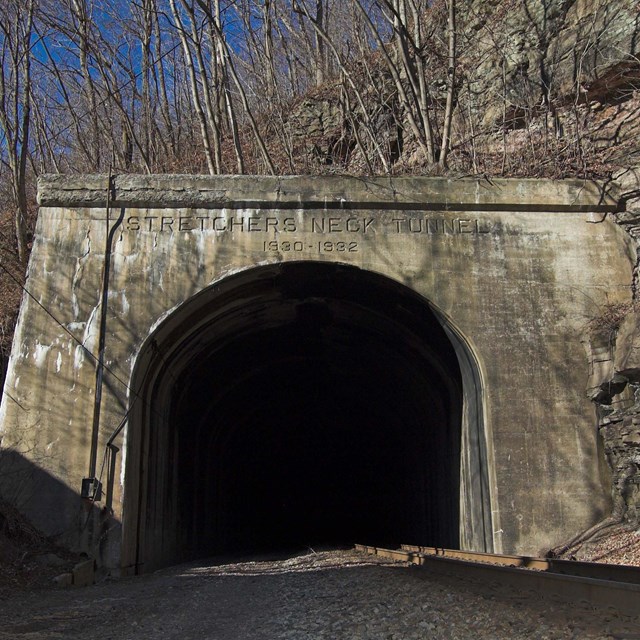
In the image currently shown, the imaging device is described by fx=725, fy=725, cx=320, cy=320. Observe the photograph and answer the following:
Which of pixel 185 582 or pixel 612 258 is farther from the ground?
pixel 612 258

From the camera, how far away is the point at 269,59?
19.8m

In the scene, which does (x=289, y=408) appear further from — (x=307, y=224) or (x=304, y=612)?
(x=304, y=612)

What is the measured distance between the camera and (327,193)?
451 inches

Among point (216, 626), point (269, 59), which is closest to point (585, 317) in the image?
point (216, 626)

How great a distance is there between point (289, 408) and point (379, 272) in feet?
37.6

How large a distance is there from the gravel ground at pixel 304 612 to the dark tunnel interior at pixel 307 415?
156 inches

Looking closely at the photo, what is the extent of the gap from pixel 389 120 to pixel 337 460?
12.4 meters

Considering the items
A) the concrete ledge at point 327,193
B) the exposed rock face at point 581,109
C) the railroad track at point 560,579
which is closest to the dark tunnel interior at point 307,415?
the concrete ledge at point 327,193

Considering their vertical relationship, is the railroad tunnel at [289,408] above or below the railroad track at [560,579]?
above

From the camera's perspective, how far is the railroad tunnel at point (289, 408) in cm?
1162

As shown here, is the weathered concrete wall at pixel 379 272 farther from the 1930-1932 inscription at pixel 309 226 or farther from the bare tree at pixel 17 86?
the bare tree at pixel 17 86

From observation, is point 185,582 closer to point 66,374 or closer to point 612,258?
point 66,374

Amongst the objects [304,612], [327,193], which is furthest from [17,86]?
Answer: [304,612]

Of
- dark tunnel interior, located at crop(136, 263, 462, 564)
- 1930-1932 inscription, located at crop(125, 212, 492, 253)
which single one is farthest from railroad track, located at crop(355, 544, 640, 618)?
1930-1932 inscription, located at crop(125, 212, 492, 253)
